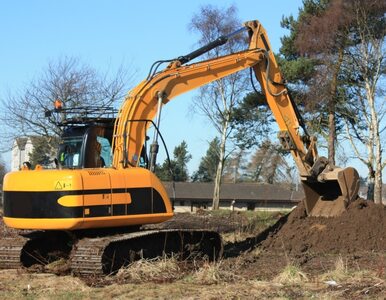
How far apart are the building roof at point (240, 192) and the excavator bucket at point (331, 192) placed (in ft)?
159

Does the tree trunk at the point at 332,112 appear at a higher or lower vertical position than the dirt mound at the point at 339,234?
higher

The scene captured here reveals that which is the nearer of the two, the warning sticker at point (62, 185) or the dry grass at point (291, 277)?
the dry grass at point (291, 277)

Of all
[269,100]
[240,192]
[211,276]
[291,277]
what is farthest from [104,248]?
[240,192]

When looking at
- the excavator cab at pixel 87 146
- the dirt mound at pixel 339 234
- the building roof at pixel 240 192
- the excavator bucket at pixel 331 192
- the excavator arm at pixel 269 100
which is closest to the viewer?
the excavator cab at pixel 87 146

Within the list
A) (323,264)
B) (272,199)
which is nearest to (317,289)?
(323,264)

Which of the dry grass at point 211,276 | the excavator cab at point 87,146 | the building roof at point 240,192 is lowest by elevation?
the dry grass at point 211,276

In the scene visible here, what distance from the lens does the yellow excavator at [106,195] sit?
33.6 ft

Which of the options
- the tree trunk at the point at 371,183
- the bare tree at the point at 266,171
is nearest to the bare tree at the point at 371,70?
the tree trunk at the point at 371,183

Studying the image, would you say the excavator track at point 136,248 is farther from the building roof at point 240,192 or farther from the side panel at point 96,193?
the building roof at point 240,192

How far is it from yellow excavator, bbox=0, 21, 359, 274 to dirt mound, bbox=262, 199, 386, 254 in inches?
78.2

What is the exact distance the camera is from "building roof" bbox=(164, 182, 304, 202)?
64.5 m

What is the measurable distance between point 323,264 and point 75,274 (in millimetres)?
4175

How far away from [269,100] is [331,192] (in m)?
2.46

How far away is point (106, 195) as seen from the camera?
1048 cm
